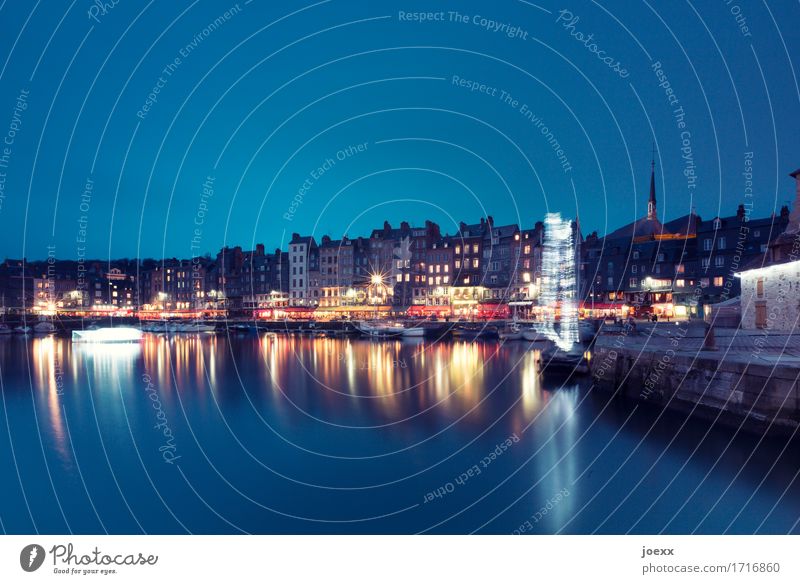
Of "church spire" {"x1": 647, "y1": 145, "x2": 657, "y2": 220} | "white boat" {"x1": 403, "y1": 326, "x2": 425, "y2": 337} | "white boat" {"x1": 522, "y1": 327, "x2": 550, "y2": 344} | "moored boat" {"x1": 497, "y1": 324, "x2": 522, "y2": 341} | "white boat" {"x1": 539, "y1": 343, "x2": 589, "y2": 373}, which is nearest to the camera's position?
"white boat" {"x1": 539, "y1": 343, "x2": 589, "y2": 373}

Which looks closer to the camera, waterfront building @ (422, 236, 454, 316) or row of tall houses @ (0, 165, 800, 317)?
row of tall houses @ (0, 165, 800, 317)

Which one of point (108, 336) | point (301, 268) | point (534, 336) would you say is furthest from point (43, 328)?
point (534, 336)

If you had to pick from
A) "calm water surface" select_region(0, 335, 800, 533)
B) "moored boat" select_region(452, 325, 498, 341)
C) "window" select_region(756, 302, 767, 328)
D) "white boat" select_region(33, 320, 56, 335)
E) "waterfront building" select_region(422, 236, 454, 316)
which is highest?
"waterfront building" select_region(422, 236, 454, 316)

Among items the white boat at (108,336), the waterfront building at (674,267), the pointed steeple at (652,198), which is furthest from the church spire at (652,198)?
the white boat at (108,336)

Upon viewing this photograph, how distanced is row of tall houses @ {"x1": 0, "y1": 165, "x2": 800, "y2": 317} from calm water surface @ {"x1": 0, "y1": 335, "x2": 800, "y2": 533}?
24845 mm

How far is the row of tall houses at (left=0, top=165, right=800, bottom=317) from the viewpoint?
5256 cm

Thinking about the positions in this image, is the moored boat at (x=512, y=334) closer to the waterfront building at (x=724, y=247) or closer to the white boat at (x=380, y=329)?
the white boat at (x=380, y=329)

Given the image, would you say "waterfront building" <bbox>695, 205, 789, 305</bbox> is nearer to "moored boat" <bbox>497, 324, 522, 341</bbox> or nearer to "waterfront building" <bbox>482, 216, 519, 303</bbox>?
"moored boat" <bbox>497, 324, 522, 341</bbox>

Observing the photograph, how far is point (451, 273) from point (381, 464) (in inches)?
2461

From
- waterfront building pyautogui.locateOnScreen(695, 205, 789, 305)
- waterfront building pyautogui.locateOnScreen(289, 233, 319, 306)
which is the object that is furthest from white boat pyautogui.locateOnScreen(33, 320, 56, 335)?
waterfront building pyautogui.locateOnScreen(695, 205, 789, 305)

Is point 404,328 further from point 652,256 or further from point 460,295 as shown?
point 652,256

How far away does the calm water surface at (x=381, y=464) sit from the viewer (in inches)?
442
